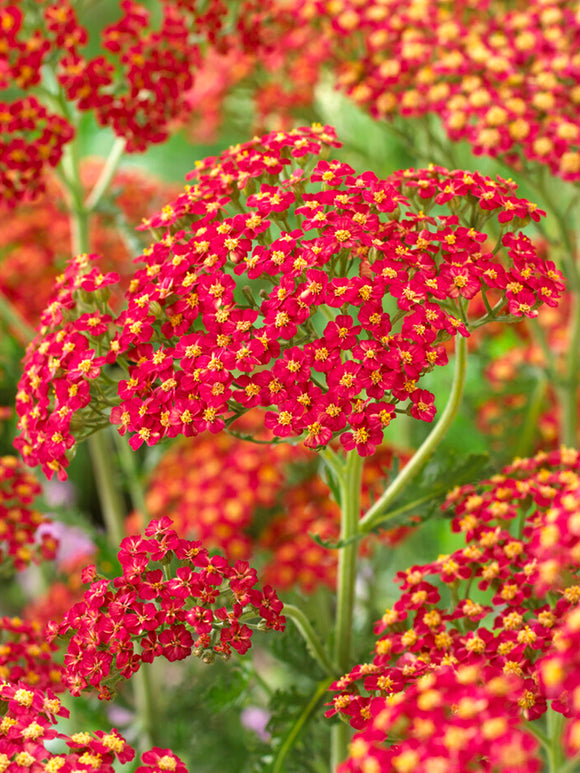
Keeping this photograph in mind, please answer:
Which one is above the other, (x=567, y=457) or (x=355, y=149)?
(x=355, y=149)

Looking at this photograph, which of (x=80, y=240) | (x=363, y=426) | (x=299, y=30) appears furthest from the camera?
(x=299, y=30)

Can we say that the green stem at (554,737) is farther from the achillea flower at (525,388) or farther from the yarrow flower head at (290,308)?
the achillea flower at (525,388)

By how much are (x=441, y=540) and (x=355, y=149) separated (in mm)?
838

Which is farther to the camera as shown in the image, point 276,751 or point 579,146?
point 579,146

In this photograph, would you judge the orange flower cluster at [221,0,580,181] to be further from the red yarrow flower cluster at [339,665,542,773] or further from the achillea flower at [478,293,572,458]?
the red yarrow flower cluster at [339,665,542,773]

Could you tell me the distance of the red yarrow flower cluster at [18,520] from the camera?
1137 mm

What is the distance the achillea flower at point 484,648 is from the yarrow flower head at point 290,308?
200 mm

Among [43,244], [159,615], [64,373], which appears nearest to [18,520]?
[64,373]

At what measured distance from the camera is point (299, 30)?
66.6 inches

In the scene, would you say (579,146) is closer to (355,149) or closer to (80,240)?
(355,149)

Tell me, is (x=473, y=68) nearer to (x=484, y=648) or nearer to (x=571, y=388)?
(x=571, y=388)

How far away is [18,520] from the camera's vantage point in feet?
3.78

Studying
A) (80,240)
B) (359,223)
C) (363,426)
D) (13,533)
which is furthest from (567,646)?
(80,240)

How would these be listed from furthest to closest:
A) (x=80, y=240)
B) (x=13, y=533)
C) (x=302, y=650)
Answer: (x=80, y=240) < (x=13, y=533) < (x=302, y=650)
